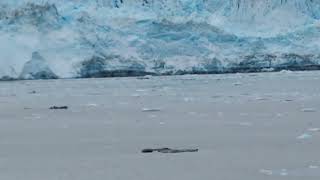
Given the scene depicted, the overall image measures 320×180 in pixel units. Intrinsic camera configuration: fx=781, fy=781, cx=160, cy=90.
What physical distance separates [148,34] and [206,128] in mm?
12155

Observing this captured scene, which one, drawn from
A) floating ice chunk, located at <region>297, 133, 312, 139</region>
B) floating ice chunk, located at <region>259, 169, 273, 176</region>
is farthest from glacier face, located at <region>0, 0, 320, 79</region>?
floating ice chunk, located at <region>259, 169, 273, 176</region>

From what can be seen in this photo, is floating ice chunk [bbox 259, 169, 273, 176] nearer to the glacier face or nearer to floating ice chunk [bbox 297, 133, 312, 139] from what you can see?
floating ice chunk [bbox 297, 133, 312, 139]

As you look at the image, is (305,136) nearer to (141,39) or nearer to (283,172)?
(283,172)

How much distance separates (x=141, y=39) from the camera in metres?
17.4

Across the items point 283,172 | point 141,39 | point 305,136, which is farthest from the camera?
point 141,39

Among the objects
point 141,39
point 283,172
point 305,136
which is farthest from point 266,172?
point 141,39

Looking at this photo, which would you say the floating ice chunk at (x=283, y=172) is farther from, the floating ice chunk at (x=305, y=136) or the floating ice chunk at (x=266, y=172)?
the floating ice chunk at (x=305, y=136)

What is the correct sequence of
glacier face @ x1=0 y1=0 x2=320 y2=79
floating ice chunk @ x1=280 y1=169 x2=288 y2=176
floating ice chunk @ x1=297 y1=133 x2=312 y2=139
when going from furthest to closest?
glacier face @ x1=0 y1=0 x2=320 y2=79, floating ice chunk @ x1=297 y1=133 x2=312 y2=139, floating ice chunk @ x1=280 y1=169 x2=288 y2=176

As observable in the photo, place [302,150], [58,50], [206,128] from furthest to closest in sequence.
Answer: [58,50], [206,128], [302,150]

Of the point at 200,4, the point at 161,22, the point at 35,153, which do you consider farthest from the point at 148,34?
the point at 35,153

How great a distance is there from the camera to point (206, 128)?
5.42 metres

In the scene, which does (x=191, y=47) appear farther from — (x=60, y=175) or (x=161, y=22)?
(x=60, y=175)

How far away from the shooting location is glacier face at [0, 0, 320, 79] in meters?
16.7

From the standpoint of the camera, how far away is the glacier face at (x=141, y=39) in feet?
54.7
